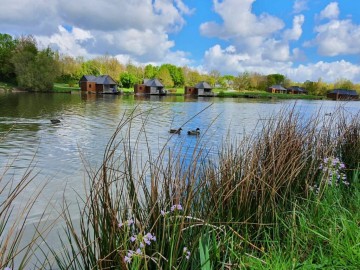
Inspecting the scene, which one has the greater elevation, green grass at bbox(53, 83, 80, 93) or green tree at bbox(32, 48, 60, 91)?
green tree at bbox(32, 48, 60, 91)

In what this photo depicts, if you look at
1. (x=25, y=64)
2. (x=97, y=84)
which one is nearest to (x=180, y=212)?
(x=25, y=64)

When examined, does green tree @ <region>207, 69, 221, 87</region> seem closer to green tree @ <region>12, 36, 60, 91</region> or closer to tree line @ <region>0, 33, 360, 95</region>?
tree line @ <region>0, 33, 360, 95</region>

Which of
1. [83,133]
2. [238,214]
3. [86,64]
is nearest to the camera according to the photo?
[238,214]

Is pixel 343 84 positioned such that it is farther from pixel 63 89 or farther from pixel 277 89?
pixel 63 89

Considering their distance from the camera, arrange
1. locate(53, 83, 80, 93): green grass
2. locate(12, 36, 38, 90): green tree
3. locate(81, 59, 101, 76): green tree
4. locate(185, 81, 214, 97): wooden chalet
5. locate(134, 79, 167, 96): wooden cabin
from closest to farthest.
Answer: locate(12, 36, 38, 90): green tree
locate(53, 83, 80, 93): green grass
locate(134, 79, 167, 96): wooden cabin
locate(185, 81, 214, 97): wooden chalet
locate(81, 59, 101, 76): green tree

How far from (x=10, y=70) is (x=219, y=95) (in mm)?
45400

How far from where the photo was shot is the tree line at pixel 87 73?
57250mm

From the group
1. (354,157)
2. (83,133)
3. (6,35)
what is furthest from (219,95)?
(354,157)

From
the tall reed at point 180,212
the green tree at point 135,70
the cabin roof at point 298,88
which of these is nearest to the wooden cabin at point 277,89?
the cabin roof at point 298,88

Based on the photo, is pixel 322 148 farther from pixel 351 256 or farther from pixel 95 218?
pixel 95 218

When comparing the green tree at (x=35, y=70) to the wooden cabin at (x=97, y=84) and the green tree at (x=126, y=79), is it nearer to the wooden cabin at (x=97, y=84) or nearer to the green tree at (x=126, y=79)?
the wooden cabin at (x=97, y=84)

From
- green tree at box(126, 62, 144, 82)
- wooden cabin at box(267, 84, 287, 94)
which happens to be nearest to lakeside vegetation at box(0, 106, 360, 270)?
green tree at box(126, 62, 144, 82)

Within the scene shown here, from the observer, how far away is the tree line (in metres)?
57.2

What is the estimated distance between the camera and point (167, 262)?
7.14ft
